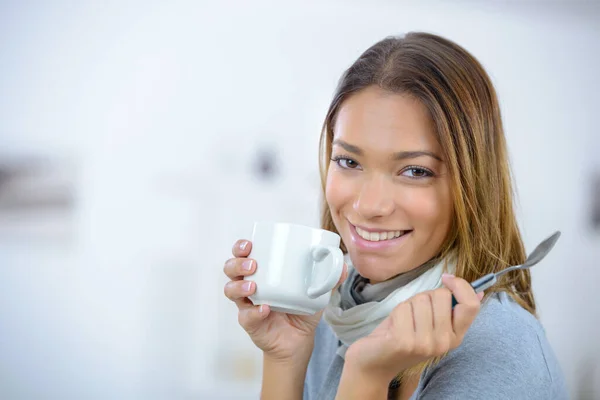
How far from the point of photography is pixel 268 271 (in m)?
0.89

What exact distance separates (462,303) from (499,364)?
19 centimetres

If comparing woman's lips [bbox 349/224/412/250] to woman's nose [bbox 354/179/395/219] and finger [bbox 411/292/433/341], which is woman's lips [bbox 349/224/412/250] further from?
finger [bbox 411/292/433/341]

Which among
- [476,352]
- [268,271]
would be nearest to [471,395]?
[476,352]

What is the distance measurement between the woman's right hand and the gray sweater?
0.78 feet

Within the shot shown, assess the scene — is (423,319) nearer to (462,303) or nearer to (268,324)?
(462,303)

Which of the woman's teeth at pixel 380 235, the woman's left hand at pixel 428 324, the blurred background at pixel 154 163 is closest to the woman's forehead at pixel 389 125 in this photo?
the woman's teeth at pixel 380 235

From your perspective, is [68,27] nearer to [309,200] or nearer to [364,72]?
[309,200]

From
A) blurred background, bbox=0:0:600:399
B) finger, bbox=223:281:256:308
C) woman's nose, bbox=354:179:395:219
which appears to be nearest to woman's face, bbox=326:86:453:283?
woman's nose, bbox=354:179:395:219

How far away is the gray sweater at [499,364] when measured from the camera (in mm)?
838

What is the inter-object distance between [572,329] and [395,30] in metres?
1.57

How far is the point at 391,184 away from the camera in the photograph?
1063 mm

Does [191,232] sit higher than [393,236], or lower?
lower

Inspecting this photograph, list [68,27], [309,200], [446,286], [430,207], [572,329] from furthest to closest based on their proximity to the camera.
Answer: [572,329] < [309,200] < [68,27] < [430,207] < [446,286]

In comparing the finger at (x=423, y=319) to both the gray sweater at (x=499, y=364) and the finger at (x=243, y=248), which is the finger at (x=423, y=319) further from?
the finger at (x=243, y=248)
